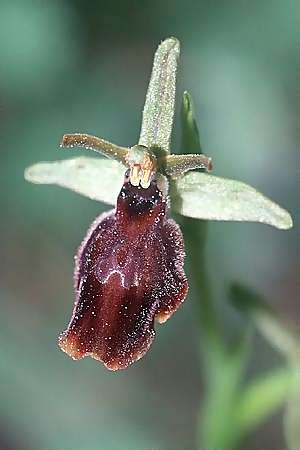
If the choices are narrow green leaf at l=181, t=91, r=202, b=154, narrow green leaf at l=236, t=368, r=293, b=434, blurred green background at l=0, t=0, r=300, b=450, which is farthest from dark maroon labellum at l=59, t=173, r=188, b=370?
blurred green background at l=0, t=0, r=300, b=450

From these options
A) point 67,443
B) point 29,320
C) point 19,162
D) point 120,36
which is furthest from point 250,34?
point 67,443

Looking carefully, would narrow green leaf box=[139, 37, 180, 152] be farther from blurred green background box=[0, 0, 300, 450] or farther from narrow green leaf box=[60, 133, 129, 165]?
blurred green background box=[0, 0, 300, 450]

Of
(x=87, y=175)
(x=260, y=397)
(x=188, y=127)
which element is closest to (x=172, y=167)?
(x=188, y=127)

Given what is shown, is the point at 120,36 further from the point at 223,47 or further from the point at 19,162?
the point at 19,162

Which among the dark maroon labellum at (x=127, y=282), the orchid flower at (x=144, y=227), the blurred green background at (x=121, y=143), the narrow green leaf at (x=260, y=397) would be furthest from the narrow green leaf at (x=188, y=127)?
the blurred green background at (x=121, y=143)

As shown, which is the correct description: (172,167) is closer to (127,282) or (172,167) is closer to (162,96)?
(162,96)

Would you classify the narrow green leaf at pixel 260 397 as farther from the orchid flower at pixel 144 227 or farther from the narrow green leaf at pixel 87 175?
the narrow green leaf at pixel 87 175

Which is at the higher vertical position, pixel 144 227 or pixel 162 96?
pixel 162 96
